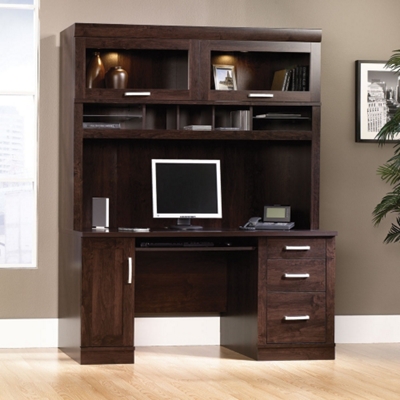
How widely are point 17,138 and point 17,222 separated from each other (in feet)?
1.93

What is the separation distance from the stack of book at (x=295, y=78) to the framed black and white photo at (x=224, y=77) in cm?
33

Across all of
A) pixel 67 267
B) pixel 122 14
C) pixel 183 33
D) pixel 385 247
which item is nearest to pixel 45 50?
pixel 122 14

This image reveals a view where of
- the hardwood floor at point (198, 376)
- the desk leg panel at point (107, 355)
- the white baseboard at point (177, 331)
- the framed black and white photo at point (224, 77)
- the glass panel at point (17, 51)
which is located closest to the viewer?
the hardwood floor at point (198, 376)

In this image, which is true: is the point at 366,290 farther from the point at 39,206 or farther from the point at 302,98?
the point at 39,206

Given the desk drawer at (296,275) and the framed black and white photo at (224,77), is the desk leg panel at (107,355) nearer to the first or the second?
the desk drawer at (296,275)

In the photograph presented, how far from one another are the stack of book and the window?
5.63 feet

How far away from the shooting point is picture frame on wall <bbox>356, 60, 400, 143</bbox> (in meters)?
6.20

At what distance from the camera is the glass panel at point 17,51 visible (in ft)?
19.3

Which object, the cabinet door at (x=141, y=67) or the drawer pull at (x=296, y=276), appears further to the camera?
the cabinet door at (x=141, y=67)

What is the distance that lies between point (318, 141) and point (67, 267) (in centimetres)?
190

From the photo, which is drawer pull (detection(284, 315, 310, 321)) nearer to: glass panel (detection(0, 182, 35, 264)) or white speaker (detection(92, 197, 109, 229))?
white speaker (detection(92, 197, 109, 229))

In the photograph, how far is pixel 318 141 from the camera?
227 inches

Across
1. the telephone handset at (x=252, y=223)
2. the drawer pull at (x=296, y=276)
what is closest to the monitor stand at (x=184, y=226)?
the telephone handset at (x=252, y=223)

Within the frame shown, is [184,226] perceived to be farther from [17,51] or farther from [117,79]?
[17,51]
